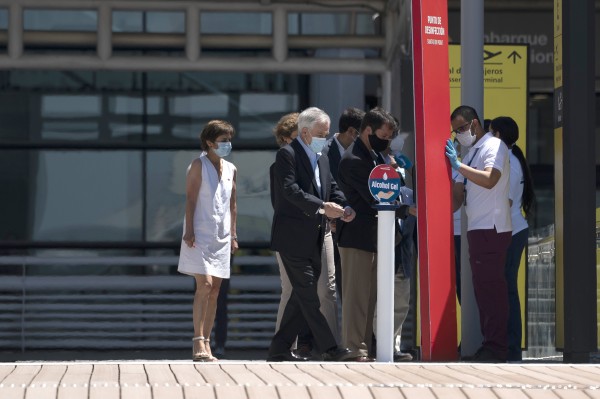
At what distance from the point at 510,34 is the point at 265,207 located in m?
2.95

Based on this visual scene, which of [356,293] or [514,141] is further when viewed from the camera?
[514,141]

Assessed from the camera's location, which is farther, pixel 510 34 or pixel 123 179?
pixel 123 179

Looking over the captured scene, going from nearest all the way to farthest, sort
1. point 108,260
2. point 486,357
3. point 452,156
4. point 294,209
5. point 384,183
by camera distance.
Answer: point 384,183 → point 452,156 → point 486,357 → point 294,209 → point 108,260

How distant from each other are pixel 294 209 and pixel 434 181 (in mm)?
882

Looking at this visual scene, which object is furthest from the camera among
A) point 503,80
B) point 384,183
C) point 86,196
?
point 86,196

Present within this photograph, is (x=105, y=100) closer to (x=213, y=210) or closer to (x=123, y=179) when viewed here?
(x=123, y=179)

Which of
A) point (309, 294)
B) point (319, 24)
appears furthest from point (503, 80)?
point (319, 24)

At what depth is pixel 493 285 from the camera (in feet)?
37.0

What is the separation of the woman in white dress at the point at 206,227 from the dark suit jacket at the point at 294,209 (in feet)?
2.29

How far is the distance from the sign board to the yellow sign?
3.44m

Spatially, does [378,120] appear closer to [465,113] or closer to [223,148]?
[465,113]

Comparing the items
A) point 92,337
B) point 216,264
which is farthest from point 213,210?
point 92,337

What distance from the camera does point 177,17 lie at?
717 inches

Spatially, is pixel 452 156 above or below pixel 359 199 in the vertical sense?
above
